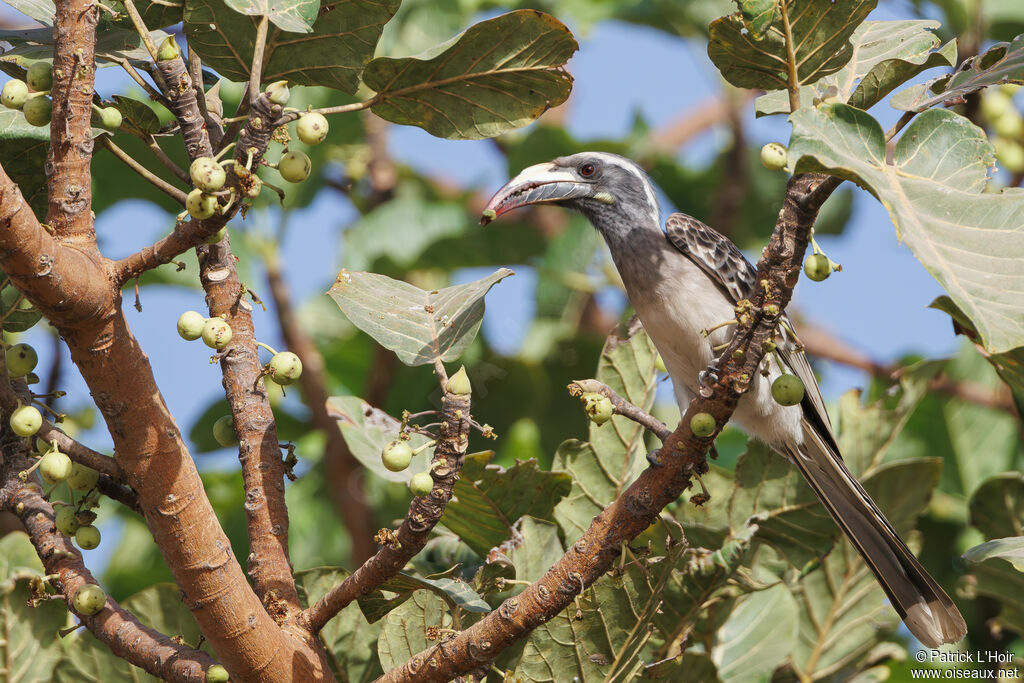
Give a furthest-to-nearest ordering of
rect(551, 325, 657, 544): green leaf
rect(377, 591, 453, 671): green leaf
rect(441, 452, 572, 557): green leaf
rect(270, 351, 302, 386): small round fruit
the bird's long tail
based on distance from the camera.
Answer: the bird's long tail < rect(551, 325, 657, 544): green leaf < rect(441, 452, 572, 557): green leaf < rect(377, 591, 453, 671): green leaf < rect(270, 351, 302, 386): small round fruit

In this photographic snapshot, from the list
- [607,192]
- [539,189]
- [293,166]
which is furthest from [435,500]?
[607,192]

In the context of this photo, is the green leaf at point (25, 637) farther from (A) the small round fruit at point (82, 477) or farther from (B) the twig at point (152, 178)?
(B) the twig at point (152, 178)

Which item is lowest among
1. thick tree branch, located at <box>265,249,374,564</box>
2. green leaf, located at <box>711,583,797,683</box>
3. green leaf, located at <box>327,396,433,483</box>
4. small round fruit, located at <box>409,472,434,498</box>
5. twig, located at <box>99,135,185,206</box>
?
thick tree branch, located at <box>265,249,374,564</box>

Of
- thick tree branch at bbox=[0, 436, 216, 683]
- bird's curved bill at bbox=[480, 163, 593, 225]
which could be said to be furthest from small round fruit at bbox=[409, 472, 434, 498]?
bird's curved bill at bbox=[480, 163, 593, 225]

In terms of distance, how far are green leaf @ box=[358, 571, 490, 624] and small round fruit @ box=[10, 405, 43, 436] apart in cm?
61

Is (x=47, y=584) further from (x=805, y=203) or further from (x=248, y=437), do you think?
(x=805, y=203)

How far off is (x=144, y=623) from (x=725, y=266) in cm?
197

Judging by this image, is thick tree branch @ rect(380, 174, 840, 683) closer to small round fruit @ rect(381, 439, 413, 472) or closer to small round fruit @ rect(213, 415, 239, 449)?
small round fruit @ rect(381, 439, 413, 472)

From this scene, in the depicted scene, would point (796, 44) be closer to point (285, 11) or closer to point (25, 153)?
point (285, 11)

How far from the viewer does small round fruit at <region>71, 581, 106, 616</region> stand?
1.68m

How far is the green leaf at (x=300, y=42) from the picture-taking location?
5.98 feet

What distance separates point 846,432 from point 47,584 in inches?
85.1

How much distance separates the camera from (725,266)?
324cm

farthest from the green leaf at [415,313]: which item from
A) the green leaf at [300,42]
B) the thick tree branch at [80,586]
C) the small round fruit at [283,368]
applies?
the thick tree branch at [80,586]
